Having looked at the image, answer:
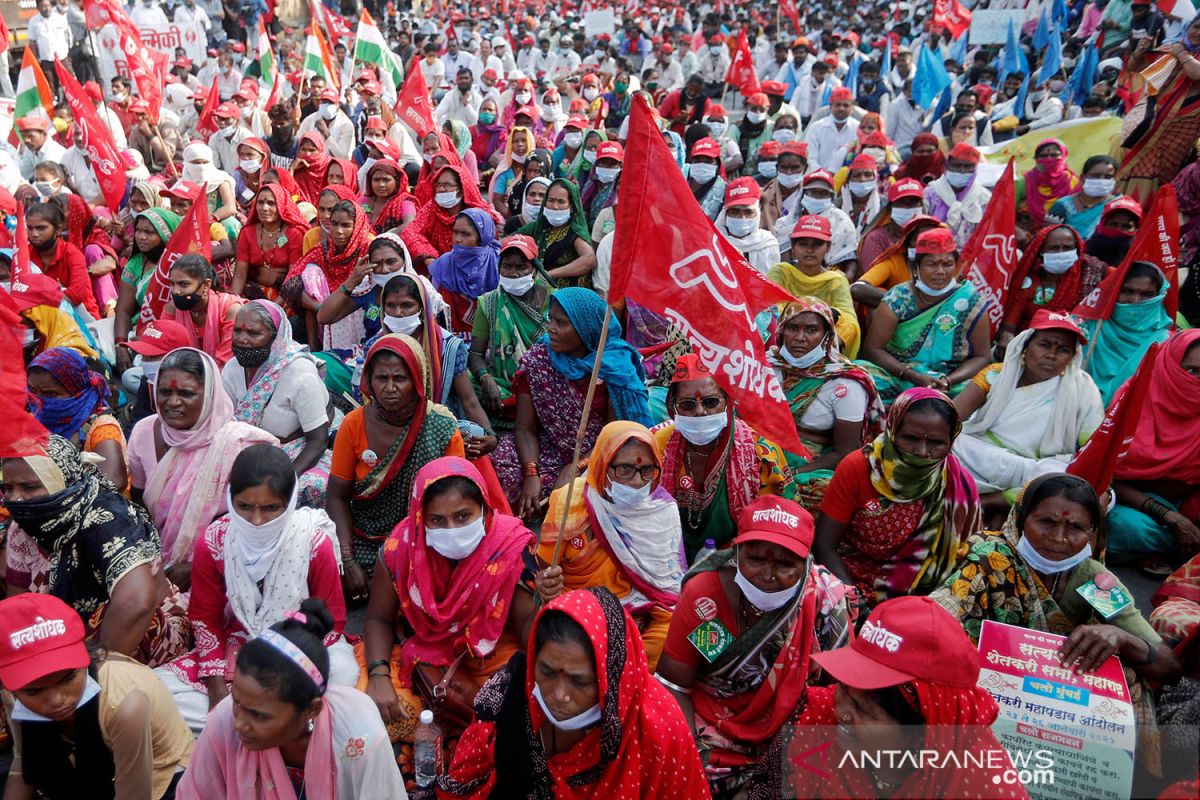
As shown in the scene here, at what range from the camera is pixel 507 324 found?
558cm

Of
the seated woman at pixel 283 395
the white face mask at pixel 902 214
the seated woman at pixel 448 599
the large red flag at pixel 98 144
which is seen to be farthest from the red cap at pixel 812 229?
the large red flag at pixel 98 144

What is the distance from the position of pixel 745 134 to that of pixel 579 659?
1024 centimetres

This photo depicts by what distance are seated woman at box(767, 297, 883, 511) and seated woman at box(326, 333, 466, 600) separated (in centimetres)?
166

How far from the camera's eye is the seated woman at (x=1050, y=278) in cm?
578

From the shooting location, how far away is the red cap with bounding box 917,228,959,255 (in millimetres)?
5355

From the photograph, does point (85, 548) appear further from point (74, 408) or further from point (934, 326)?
point (934, 326)

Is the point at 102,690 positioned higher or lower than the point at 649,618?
higher

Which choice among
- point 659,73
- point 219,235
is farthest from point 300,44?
point 219,235

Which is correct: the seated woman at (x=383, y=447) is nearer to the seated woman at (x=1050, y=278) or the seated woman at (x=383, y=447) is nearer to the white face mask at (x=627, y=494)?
the white face mask at (x=627, y=494)

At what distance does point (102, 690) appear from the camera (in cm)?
242

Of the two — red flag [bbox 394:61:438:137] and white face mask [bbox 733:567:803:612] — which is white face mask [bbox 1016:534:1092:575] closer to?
white face mask [bbox 733:567:803:612]

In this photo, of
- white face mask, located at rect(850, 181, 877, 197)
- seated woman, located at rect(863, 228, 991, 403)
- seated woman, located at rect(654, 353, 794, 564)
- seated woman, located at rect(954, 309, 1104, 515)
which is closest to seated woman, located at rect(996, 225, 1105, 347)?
seated woman, located at rect(863, 228, 991, 403)

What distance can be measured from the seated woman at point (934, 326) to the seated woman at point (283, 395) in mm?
3114

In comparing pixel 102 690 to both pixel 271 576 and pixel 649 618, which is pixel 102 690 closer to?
pixel 271 576
